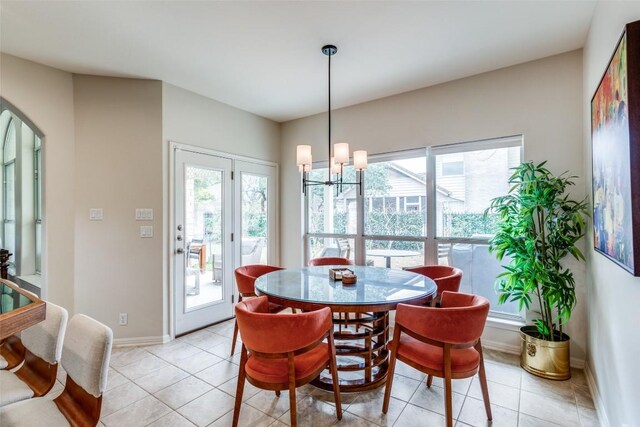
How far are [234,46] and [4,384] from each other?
8.50 ft

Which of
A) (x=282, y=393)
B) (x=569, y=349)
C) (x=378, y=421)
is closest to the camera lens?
(x=378, y=421)

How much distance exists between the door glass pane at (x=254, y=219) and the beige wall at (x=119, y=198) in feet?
3.81

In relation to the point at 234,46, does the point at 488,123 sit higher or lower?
lower

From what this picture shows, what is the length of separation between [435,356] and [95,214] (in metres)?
3.32

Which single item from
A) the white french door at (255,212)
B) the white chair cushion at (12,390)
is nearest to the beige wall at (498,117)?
the white french door at (255,212)

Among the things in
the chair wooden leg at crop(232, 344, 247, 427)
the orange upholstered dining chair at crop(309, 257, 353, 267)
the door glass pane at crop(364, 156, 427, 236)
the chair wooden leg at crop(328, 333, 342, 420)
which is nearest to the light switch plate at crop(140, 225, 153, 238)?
the orange upholstered dining chair at crop(309, 257, 353, 267)

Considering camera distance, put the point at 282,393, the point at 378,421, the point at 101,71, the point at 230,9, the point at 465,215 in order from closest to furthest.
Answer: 1. the point at 378,421
2. the point at 230,9
3. the point at 282,393
4. the point at 101,71
5. the point at 465,215

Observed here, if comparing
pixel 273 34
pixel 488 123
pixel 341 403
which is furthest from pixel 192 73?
pixel 341 403

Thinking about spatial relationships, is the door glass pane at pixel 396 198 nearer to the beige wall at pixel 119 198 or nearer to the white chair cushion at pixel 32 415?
the beige wall at pixel 119 198

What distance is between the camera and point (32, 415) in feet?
4.06

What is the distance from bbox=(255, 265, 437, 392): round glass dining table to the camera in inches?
77.5

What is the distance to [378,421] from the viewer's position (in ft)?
6.58

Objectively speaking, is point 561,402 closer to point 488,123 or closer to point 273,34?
point 488,123

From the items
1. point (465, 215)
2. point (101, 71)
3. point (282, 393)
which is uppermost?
point (101, 71)
